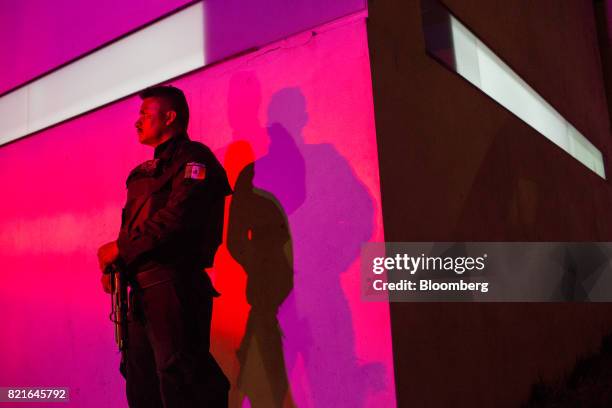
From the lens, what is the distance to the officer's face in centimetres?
236

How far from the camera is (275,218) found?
2689 mm

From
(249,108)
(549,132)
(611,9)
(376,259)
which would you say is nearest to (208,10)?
(249,108)

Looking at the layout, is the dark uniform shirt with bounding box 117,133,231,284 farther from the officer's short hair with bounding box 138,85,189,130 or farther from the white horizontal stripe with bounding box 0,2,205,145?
the white horizontal stripe with bounding box 0,2,205,145

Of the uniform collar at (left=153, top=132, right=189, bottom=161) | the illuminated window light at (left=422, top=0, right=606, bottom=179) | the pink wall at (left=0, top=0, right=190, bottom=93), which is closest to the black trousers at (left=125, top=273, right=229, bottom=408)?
the uniform collar at (left=153, top=132, right=189, bottom=161)

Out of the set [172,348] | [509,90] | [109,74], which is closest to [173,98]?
[172,348]

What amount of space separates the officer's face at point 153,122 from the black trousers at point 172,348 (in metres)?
0.64

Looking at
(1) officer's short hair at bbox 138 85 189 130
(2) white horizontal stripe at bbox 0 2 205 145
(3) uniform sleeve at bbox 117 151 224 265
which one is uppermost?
(2) white horizontal stripe at bbox 0 2 205 145

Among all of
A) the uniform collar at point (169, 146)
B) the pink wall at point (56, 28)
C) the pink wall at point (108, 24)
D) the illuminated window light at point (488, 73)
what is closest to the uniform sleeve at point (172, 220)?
the uniform collar at point (169, 146)

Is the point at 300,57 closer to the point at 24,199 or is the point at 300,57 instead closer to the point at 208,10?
the point at 208,10

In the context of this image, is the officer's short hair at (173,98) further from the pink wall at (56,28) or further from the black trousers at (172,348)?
the pink wall at (56,28)

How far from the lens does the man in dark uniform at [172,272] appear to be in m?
2.05

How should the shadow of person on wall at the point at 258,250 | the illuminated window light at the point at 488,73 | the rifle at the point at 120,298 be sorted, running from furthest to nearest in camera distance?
the illuminated window light at the point at 488,73 < the shadow of person on wall at the point at 258,250 < the rifle at the point at 120,298

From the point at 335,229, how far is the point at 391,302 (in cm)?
42

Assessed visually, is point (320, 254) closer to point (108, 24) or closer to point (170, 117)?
point (170, 117)
